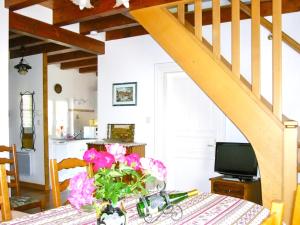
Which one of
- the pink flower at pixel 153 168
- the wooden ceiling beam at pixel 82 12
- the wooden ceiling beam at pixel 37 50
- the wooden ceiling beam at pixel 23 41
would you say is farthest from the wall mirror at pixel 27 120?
the pink flower at pixel 153 168

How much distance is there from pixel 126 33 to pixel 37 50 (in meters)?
1.79

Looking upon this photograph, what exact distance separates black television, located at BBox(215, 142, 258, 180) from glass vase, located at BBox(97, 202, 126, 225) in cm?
262

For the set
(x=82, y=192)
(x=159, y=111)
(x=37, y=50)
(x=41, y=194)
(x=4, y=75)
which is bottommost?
(x=41, y=194)

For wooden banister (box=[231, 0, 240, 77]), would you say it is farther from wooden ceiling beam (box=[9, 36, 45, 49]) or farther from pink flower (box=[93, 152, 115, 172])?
wooden ceiling beam (box=[9, 36, 45, 49])

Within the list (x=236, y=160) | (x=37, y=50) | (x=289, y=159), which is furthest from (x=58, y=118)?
(x=289, y=159)

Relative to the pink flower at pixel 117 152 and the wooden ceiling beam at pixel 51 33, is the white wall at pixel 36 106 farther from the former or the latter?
the pink flower at pixel 117 152

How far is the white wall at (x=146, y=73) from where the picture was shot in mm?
3852

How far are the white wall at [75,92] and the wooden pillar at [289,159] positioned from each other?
540cm

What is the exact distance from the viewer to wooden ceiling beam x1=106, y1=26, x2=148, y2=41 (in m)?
4.90

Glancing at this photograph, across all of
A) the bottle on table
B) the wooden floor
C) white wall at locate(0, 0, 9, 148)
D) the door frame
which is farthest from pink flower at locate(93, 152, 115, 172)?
the wooden floor

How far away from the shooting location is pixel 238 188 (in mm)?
3553

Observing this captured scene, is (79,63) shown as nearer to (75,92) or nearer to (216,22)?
(75,92)

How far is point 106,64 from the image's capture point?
534 centimetres

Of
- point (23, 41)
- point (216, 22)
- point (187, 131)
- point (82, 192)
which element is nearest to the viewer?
point (82, 192)
